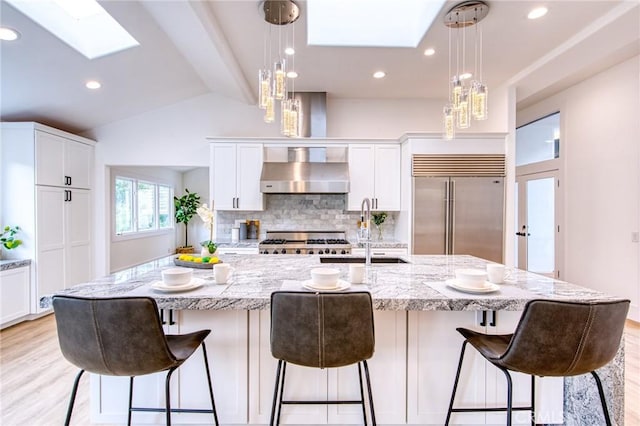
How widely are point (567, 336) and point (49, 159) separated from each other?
16.4 ft

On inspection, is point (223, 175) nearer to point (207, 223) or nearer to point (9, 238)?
point (207, 223)

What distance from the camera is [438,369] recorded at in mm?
1775

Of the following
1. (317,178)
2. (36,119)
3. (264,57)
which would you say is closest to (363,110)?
(317,178)

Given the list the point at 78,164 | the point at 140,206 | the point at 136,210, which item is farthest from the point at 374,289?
the point at 140,206

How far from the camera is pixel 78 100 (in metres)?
3.71

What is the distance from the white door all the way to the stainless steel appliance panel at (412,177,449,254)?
2.12 metres

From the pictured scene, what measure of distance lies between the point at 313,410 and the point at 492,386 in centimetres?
104

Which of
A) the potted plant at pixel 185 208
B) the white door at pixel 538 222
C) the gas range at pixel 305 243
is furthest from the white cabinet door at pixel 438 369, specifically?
the potted plant at pixel 185 208

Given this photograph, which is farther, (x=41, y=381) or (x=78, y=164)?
(x=78, y=164)

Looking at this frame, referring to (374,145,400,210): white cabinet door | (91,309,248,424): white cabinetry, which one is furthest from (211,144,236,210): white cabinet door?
(91,309,248,424): white cabinetry

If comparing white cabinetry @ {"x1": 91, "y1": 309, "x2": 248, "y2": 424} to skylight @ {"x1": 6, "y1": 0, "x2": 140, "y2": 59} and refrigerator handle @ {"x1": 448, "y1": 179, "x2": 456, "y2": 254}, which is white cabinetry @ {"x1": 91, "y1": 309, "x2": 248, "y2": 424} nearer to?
skylight @ {"x1": 6, "y1": 0, "x2": 140, "y2": 59}

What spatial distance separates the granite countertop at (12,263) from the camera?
324cm

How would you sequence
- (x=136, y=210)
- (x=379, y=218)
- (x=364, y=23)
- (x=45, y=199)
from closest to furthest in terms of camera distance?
(x=364, y=23), (x=45, y=199), (x=379, y=218), (x=136, y=210)

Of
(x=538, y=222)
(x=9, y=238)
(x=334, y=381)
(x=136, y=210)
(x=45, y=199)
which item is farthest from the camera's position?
(x=136, y=210)
